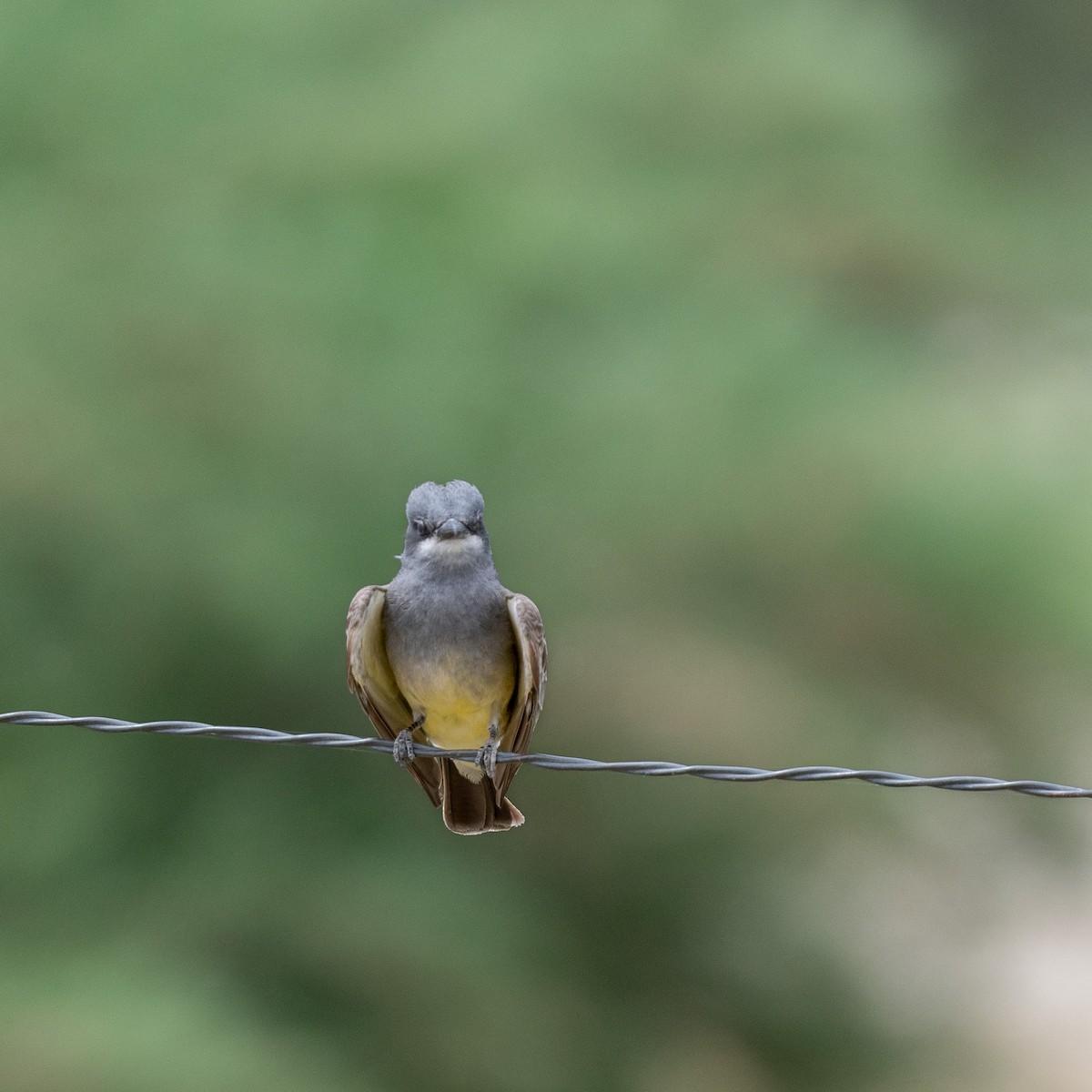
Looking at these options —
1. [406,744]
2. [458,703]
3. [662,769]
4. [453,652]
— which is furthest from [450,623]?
[662,769]

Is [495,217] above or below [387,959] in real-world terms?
above

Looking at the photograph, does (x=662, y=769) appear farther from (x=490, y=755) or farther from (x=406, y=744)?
(x=406, y=744)

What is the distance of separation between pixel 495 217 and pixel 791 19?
6.54 ft

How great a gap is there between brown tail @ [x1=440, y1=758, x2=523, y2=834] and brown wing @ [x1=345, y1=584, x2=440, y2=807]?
0.04m

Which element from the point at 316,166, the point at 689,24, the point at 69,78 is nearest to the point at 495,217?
the point at 316,166

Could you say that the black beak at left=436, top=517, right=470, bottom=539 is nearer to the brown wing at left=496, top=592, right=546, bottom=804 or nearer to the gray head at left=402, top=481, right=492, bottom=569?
the gray head at left=402, top=481, right=492, bottom=569

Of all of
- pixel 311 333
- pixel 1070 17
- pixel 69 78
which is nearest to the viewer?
pixel 311 333

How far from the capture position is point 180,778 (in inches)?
301

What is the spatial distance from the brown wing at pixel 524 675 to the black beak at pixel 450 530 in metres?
0.25

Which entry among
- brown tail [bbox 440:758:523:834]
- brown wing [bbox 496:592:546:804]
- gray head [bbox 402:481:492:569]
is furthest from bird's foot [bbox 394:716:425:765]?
gray head [bbox 402:481:492:569]

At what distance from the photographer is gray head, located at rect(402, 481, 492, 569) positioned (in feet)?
14.5

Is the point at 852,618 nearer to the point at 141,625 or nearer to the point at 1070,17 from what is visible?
the point at 141,625

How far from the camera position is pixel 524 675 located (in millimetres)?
4387

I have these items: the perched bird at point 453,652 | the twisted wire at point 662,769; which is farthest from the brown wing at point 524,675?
the twisted wire at point 662,769
